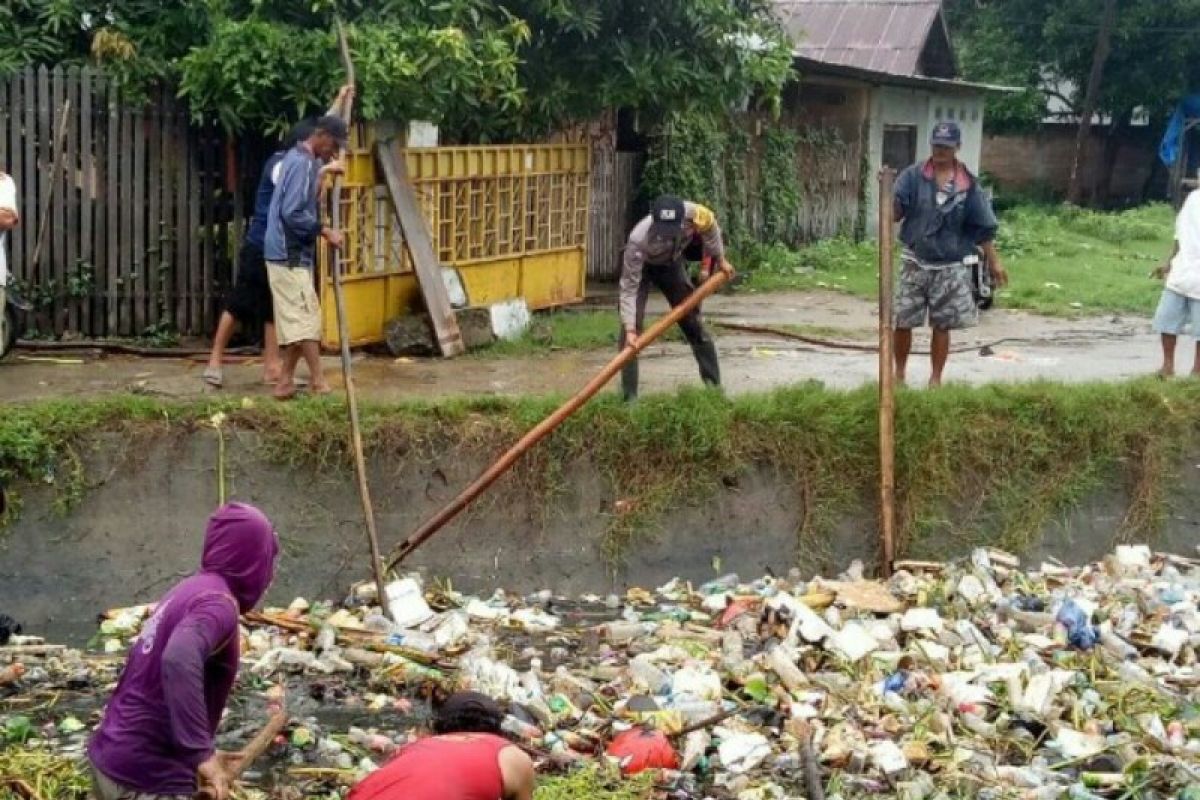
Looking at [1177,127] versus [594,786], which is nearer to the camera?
[594,786]

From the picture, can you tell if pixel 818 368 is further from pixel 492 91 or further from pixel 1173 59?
pixel 1173 59

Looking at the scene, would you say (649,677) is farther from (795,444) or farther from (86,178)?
(86,178)

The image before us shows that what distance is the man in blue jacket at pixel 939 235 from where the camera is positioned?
10.4 metres

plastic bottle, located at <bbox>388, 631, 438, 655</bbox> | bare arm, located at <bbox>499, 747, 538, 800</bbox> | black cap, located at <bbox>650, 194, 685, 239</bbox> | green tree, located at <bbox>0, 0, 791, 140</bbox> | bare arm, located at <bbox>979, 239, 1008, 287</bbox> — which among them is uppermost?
green tree, located at <bbox>0, 0, 791, 140</bbox>

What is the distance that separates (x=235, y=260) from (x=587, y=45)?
3709 millimetres

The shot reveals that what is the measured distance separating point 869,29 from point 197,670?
23687 mm

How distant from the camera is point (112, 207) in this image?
37.6 ft

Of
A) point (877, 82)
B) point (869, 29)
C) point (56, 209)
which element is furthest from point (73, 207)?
point (869, 29)

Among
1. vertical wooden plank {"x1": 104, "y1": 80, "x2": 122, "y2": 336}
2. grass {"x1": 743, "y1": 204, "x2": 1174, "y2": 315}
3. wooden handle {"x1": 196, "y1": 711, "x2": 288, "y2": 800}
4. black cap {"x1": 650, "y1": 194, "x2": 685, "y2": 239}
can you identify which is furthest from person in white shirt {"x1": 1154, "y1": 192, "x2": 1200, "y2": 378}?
wooden handle {"x1": 196, "y1": 711, "x2": 288, "y2": 800}

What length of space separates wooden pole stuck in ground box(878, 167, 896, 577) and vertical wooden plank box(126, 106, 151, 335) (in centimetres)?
532

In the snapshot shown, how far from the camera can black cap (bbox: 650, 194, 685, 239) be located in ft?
30.8

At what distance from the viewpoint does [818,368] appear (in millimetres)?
12547

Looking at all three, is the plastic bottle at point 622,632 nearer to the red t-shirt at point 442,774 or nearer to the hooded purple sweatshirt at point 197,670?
the hooded purple sweatshirt at point 197,670

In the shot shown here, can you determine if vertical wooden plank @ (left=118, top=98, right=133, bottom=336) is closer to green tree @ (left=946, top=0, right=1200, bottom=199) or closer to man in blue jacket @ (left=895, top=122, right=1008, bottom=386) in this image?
man in blue jacket @ (left=895, top=122, right=1008, bottom=386)
